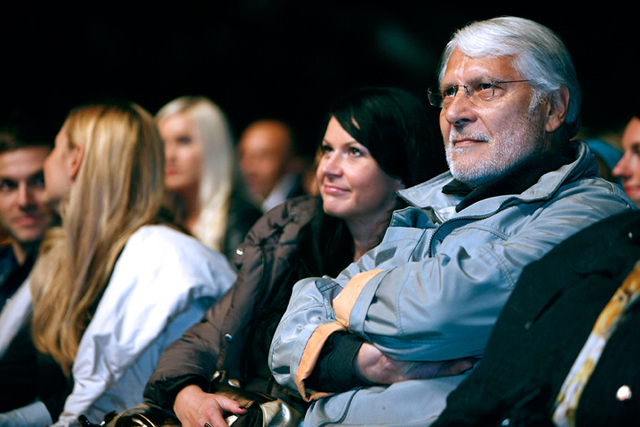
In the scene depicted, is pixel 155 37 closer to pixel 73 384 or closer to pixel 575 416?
pixel 73 384

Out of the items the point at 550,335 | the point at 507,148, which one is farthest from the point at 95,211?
the point at 550,335

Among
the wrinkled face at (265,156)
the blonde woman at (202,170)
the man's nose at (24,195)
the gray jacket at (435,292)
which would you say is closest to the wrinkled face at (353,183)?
the gray jacket at (435,292)

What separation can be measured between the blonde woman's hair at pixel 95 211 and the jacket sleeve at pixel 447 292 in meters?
1.24

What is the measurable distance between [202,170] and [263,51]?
2326mm

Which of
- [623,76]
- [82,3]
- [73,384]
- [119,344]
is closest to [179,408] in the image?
[119,344]

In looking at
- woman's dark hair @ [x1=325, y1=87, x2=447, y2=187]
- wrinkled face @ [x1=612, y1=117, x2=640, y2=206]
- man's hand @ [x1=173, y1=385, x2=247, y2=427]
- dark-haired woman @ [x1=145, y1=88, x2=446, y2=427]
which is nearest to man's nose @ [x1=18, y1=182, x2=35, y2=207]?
dark-haired woman @ [x1=145, y1=88, x2=446, y2=427]

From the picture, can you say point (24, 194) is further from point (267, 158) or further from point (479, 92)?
point (267, 158)

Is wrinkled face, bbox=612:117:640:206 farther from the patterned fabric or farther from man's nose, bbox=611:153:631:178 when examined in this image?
the patterned fabric

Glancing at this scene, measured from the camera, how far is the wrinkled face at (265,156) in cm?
572

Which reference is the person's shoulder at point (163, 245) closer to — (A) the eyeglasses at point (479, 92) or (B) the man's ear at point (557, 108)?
(A) the eyeglasses at point (479, 92)

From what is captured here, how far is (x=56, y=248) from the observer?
2916 millimetres

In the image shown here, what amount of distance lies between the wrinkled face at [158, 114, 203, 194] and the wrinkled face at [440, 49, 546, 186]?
2422 millimetres

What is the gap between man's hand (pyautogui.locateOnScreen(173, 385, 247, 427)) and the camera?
1.81 meters

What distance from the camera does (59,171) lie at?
291 cm
